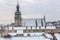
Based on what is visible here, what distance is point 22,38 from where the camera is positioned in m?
38.2

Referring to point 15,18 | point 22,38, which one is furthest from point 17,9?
point 22,38

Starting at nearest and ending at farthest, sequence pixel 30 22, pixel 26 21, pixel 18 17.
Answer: pixel 18 17
pixel 30 22
pixel 26 21

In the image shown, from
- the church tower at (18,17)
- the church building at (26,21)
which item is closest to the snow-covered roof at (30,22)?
the church building at (26,21)

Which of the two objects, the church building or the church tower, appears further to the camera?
the church tower

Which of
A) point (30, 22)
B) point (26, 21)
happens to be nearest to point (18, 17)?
point (26, 21)

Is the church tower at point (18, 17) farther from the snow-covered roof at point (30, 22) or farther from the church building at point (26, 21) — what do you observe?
the snow-covered roof at point (30, 22)

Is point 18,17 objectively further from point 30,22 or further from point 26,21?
point 30,22

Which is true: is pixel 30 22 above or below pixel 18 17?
below

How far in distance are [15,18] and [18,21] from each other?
1.75 meters

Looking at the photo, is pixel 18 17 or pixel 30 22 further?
pixel 30 22

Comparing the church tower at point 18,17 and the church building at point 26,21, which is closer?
the church building at point 26,21

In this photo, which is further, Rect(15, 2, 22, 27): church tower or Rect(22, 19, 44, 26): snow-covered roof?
Rect(15, 2, 22, 27): church tower

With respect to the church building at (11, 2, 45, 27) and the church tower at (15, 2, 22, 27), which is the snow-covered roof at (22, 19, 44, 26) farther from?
the church tower at (15, 2, 22, 27)

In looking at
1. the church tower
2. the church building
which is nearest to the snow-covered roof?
the church building
